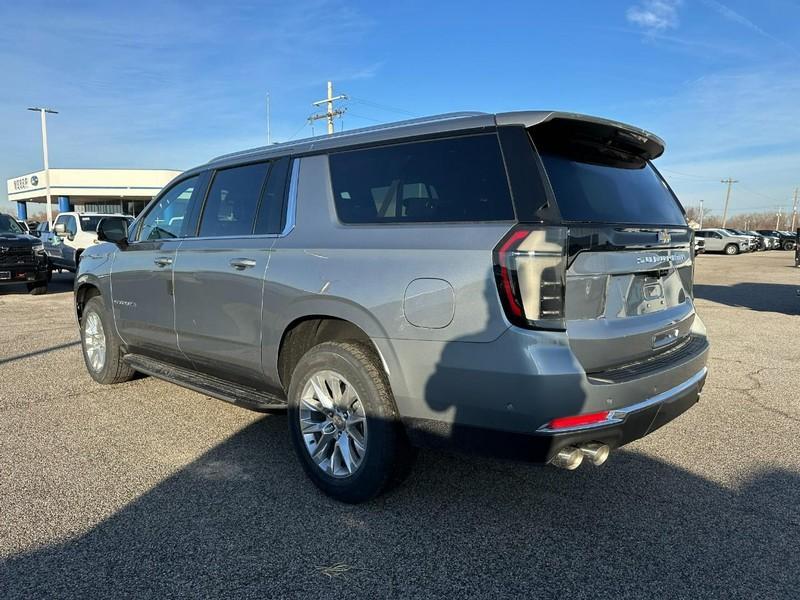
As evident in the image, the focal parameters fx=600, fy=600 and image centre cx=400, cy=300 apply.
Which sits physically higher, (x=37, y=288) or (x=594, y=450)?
(x=594, y=450)

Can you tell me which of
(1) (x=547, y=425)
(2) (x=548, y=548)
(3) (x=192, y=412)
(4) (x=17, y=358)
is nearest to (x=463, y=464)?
(2) (x=548, y=548)

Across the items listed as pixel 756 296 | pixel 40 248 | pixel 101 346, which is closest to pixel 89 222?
pixel 40 248

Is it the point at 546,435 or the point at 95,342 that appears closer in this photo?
the point at 546,435

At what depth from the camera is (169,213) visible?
192 inches

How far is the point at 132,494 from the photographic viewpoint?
11.2 feet

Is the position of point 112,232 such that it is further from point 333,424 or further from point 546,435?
point 546,435

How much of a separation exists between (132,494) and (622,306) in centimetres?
286

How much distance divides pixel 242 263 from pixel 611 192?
88.5 inches

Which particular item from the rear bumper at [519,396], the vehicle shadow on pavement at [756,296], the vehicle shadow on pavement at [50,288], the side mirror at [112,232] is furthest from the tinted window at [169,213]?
the vehicle shadow on pavement at [756,296]

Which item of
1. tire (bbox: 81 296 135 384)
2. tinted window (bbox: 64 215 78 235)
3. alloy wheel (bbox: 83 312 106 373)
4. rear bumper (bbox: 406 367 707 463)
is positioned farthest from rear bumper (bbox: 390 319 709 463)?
tinted window (bbox: 64 215 78 235)

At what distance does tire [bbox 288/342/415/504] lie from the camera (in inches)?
121

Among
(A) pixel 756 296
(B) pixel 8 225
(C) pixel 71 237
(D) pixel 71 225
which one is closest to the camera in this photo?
(A) pixel 756 296

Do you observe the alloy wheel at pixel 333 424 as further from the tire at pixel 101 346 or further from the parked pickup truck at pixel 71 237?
the parked pickup truck at pixel 71 237

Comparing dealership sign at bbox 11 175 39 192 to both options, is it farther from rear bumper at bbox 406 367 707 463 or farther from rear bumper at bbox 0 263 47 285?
rear bumper at bbox 406 367 707 463
